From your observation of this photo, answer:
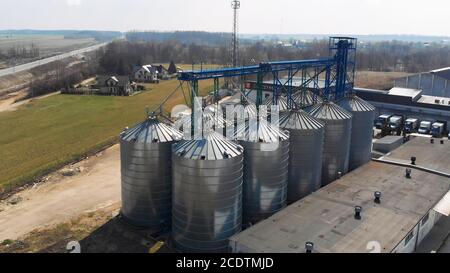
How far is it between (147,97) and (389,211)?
58.1 metres

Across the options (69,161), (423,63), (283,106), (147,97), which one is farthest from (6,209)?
(423,63)

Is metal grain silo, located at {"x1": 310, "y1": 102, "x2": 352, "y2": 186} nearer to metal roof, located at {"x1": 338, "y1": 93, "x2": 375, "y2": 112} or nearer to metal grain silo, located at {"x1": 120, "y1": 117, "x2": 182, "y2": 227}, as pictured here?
metal roof, located at {"x1": 338, "y1": 93, "x2": 375, "y2": 112}

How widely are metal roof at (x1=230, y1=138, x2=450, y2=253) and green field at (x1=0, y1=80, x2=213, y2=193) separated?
73.8ft

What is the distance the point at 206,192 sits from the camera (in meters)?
19.6

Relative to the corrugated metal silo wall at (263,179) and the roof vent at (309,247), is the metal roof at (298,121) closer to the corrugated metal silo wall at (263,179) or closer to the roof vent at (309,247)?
the corrugated metal silo wall at (263,179)

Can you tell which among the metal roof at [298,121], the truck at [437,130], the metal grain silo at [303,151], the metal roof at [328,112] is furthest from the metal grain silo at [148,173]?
the truck at [437,130]

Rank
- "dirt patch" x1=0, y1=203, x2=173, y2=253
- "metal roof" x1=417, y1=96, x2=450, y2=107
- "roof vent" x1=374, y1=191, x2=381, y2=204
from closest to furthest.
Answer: "dirt patch" x1=0, y1=203, x2=173, y2=253 → "roof vent" x1=374, y1=191, x2=381, y2=204 → "metal roof" x1=417, y1=96, x2=450, y2=107

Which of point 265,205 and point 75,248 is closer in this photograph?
point 75,248

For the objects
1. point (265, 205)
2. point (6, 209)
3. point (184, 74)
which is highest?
point (184, 74)

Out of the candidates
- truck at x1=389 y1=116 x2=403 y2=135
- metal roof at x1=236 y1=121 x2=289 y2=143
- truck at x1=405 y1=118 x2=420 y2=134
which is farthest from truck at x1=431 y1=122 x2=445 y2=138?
metal roof at x1=236 y1=121 x2=289 y2=143

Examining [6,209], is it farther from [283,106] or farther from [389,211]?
[389,211]

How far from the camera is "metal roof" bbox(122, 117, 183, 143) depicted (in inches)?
886

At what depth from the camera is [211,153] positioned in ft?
64.7

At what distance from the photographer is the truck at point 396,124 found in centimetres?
4662
